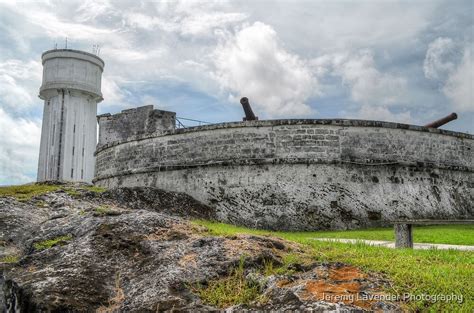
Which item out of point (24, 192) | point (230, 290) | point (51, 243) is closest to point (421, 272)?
point (230, 290)

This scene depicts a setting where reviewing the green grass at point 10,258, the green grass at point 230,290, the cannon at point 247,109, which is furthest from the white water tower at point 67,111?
the green grass at point 230,290

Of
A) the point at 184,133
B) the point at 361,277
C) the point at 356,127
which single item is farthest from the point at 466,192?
the point at 361,277

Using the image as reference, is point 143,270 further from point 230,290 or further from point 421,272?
point 421,272

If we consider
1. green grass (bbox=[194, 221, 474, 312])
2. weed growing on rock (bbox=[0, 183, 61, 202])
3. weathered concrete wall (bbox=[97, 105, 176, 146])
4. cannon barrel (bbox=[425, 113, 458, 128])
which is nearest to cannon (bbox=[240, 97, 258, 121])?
weathered concrete wall (bbox=[97, 105, 176, 146])

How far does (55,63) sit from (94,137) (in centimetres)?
468

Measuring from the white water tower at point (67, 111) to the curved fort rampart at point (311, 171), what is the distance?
46.2 ft

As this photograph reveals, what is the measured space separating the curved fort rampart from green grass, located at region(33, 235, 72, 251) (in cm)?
865

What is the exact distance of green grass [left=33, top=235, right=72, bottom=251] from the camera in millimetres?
4945

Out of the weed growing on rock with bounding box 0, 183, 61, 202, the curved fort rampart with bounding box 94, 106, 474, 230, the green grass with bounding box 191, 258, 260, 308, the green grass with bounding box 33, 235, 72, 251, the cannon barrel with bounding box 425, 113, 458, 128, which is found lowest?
the green grass with bounding box 191, 258, 260, 308

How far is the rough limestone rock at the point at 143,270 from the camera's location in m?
3.75

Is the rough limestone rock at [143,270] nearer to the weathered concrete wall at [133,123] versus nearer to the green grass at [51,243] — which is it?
the green grass at [51,243]

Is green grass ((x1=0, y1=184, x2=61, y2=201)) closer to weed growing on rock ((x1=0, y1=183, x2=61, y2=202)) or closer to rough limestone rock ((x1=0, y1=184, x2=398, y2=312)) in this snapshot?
weed growing on rock ((x1=0, y1=183, x2=61, y2=202))

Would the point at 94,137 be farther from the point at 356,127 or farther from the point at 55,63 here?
the point at 356,127

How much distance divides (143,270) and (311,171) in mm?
9892
